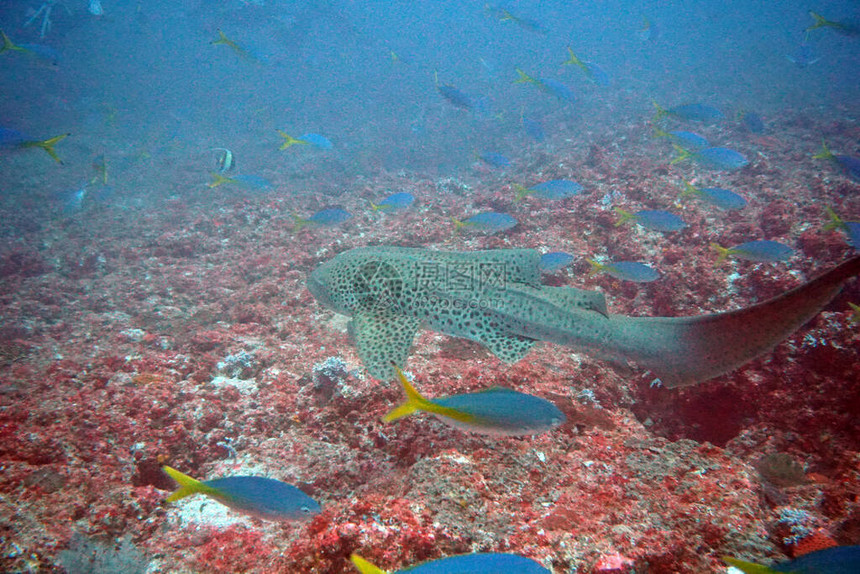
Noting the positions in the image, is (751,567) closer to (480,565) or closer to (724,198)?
(480,565)

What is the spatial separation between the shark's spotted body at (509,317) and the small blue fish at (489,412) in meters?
1.16

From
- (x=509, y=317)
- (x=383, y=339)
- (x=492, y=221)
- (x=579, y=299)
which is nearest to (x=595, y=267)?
(x=579, y=299)

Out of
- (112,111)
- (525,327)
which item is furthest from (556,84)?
(112,111)

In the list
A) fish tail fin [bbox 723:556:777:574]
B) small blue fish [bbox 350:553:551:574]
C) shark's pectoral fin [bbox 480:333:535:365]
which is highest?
fish tail fin [bbox 723:556:777:574]

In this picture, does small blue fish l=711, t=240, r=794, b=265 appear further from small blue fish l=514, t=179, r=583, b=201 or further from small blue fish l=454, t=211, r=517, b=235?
small blue fish l=454, t=211, r=517, b=235

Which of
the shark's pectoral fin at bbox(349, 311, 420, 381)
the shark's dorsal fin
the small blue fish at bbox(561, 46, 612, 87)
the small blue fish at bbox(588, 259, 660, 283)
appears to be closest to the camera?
the shark's pectoral fin at bbox(349, 311, 420, 381)

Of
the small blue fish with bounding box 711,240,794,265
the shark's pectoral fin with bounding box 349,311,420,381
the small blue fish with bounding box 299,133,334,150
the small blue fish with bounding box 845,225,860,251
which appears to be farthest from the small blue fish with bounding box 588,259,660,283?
the small blue fish with bounding box 299,133,334,150

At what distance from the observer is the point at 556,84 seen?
36.5 feet

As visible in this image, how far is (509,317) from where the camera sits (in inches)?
155

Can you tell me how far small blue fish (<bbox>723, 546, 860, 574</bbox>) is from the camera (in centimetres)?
163

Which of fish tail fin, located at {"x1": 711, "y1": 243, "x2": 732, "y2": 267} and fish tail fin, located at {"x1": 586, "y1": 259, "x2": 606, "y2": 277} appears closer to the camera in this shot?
fish tail fin, located at {"x1": 711, "y1": 243, "x2": 732, "y2": 267}

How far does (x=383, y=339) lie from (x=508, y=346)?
4.51ft

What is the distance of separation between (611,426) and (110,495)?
173 inches

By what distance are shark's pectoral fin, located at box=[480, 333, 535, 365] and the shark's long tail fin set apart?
82cm
